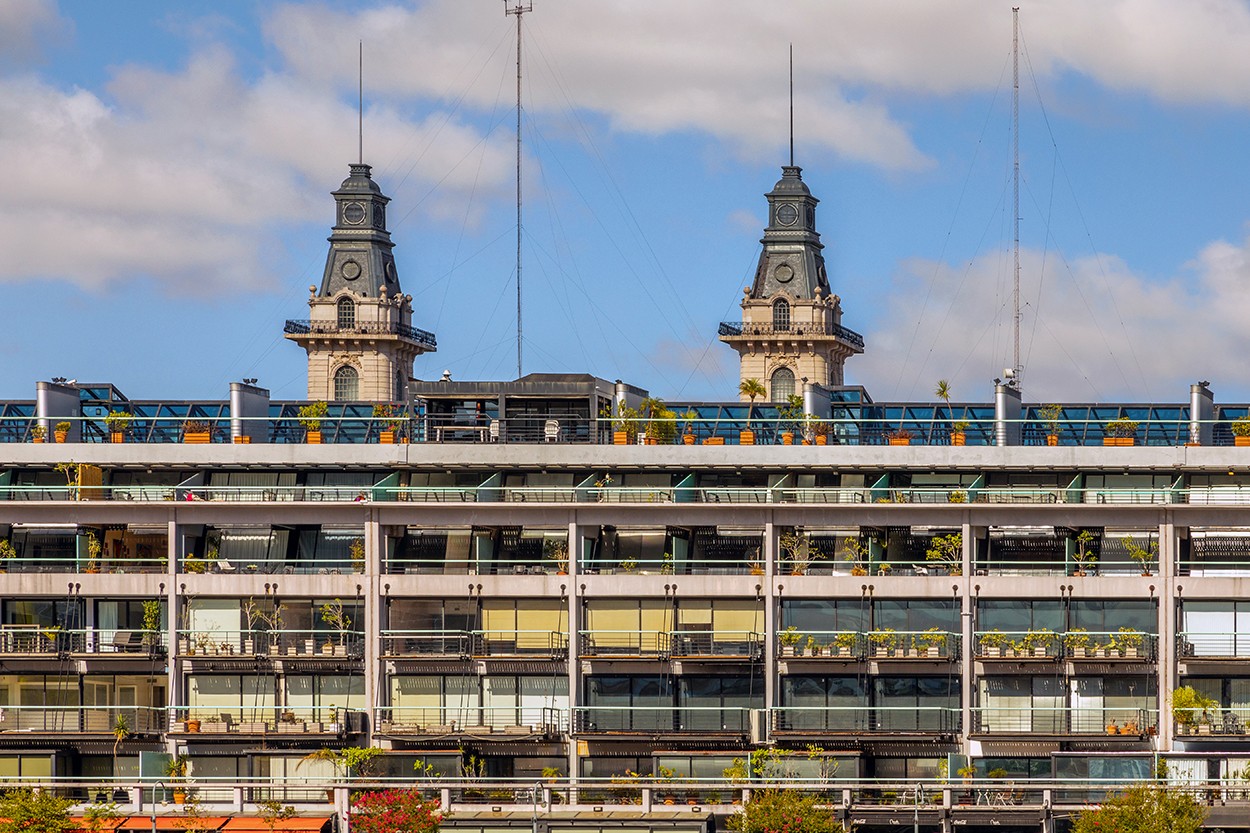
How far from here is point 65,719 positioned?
103m

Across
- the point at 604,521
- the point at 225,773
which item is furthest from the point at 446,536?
the point at 225,773

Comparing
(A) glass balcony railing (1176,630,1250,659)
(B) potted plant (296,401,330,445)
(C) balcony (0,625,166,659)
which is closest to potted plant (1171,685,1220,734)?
(A) glass balcony railing (1176,630,1250,659)

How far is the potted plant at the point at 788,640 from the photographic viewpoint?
3994 inches

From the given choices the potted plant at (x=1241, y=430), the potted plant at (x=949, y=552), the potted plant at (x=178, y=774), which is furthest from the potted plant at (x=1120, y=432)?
the potted plant at (x=178, y=774)

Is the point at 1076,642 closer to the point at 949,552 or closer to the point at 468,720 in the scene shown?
the point at 949,552

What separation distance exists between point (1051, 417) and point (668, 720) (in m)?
27.7

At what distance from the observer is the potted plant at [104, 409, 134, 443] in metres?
112

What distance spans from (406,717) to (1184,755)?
31910 millimetres

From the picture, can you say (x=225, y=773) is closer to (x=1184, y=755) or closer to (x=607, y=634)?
(x=607, y=634)

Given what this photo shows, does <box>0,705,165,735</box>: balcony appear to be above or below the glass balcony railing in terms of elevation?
below

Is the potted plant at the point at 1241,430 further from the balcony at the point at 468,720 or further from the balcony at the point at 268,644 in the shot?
the balcony at the point at 268,644

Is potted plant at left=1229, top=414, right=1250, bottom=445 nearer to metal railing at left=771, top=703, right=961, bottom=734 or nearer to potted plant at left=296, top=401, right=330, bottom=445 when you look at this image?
metal railing at left=771, top=703, right=961, bottom=734

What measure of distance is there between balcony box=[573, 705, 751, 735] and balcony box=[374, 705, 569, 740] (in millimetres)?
1189

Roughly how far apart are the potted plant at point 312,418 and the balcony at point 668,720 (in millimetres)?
18628
